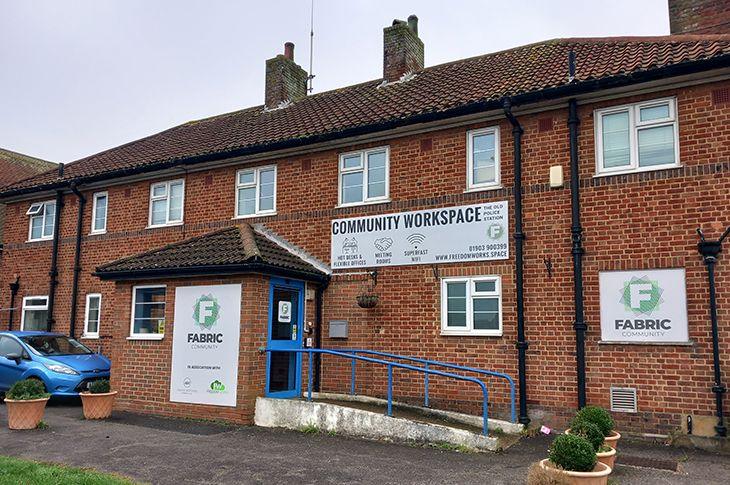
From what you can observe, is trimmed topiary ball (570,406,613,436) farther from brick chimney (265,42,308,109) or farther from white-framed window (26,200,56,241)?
white-framed window (26,200,56,241)

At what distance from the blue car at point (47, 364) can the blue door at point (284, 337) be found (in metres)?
4.03

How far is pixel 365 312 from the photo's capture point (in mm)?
11766

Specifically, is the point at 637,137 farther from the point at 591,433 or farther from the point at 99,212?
the point at 99,212

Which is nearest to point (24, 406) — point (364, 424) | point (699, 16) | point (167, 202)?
point (364, 424)

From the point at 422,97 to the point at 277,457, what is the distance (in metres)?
7.96

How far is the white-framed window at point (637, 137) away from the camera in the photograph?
9.56 meters

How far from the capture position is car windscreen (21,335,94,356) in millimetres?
12914

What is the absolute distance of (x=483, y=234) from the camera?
1076 cm

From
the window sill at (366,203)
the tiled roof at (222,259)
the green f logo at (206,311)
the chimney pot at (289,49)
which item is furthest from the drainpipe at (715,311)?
the chimney pot at (289,49)

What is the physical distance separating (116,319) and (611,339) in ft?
29.7

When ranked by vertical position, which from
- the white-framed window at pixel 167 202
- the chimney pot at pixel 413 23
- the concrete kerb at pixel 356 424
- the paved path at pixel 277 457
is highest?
the chimney pot at pixel 413 23

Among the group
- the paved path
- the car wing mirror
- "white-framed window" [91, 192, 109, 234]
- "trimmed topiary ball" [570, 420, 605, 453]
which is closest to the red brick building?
the paved path

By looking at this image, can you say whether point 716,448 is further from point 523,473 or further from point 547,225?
point 547,225

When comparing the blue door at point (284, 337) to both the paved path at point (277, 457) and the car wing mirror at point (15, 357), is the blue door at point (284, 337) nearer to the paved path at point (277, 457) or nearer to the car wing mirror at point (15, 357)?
the paved path at point (277, 457)
